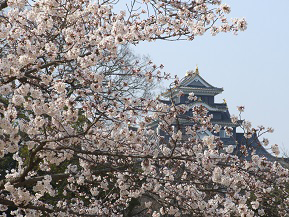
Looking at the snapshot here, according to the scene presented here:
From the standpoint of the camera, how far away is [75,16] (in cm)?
581

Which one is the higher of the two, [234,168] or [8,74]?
[8,74]

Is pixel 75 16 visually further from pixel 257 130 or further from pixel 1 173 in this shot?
pixel 1 173

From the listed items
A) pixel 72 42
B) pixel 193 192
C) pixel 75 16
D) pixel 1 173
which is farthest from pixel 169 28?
pixel 1 173

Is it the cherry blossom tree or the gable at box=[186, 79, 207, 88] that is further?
the gable at box=[186, 79, 207, 88]

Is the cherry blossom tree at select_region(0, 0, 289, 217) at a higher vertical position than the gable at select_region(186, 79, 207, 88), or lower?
lower

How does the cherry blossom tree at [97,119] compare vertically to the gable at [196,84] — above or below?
below

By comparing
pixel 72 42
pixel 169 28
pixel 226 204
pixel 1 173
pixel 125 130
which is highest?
pixel 1 173

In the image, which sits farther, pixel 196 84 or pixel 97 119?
pixel 196 84

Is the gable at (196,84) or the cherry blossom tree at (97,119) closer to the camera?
the cherry blossom tree at (97,119)

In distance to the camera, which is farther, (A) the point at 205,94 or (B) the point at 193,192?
(A) the point at 205,94

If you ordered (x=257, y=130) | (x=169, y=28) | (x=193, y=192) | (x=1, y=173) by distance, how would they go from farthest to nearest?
1. (x=1, y=173)
2. (x=169, y=28)
3. (x=193, y=192)
4. (x=257, y=130)

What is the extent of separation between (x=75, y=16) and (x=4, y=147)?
2.16 m

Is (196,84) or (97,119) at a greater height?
(196,84)

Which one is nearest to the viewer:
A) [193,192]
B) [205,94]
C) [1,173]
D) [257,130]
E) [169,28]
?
Answer: [257,130]
